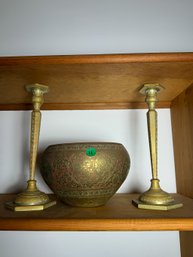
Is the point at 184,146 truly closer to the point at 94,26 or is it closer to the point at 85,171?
the point at 85,171

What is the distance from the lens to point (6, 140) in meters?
0.85

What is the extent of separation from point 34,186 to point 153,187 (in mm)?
291

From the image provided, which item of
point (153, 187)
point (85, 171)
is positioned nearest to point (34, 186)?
point (85, 171)

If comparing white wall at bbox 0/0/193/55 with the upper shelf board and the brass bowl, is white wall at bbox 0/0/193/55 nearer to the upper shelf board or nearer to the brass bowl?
the upper shelf board

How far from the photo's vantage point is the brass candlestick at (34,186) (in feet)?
1.85

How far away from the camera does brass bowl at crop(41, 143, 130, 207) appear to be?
54cm

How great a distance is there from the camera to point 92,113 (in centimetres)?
87

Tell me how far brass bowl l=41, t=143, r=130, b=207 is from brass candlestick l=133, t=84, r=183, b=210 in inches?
3.1

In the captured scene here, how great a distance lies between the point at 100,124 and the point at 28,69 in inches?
15.0

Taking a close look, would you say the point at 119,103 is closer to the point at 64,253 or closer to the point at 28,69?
the point at 28,69

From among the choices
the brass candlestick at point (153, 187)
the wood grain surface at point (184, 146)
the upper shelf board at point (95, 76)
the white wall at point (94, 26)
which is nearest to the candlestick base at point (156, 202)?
the brass candlestick at point (153, 187)

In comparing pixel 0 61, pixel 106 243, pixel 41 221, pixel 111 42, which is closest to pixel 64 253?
pixel 106 243

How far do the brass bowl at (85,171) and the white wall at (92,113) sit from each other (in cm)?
28

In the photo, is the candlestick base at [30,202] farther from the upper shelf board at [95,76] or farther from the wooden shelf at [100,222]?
the upper shelf board at [95,76]
